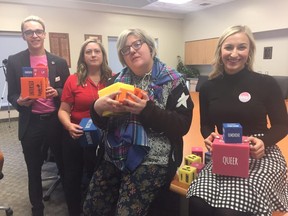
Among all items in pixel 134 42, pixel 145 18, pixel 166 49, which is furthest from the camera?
pixel 166 49

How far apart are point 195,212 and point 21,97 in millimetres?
1347

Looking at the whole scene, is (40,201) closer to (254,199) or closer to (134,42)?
(134,42)

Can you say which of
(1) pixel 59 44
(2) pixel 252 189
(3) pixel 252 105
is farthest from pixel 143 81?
(1) pixel 59 44

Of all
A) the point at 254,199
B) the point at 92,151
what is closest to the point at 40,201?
the point at 92,151

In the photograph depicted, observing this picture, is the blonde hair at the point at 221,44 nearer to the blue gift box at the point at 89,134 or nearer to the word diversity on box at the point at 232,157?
the word diversity on box at the point at 232,157

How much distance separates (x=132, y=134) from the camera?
1295 millimetres

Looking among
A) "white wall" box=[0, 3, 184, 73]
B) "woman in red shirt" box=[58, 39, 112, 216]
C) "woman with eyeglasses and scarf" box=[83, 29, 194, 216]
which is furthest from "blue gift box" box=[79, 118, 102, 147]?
"white wall" box=[0, 3, 184, 73]

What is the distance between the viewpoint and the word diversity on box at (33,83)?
1.68 metres

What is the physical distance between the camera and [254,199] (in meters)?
1.07

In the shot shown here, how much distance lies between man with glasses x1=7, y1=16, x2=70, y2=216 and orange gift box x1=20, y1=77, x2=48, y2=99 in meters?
0.04

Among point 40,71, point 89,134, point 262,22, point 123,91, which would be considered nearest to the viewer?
point 123,91

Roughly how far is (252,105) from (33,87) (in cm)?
139

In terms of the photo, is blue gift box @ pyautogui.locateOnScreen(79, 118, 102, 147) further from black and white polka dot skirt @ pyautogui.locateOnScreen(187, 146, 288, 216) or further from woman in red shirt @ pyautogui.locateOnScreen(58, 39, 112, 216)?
black and white polka dot skirt @ pyautogui.locateOnScreen(187, 146, 288, 216)

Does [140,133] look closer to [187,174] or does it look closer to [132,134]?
[132,134]
